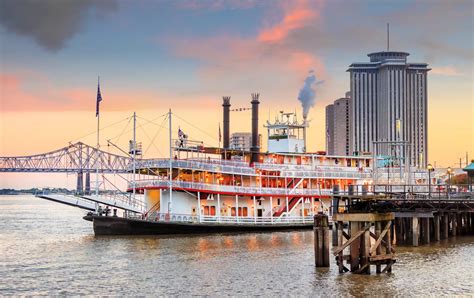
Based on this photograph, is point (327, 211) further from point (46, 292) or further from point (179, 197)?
point (46, 292)

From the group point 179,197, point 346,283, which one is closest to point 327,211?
point 179,197

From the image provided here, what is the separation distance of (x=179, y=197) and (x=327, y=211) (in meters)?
15.4

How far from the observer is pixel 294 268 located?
33625 mm

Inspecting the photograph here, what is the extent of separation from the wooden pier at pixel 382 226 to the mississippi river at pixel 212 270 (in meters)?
0.72

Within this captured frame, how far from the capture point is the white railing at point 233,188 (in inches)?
2096

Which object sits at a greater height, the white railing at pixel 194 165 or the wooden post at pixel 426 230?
the white railing at pixel 194 165

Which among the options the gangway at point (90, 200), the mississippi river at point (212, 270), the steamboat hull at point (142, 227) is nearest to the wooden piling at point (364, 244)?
the mississippi river at point (212, 270)

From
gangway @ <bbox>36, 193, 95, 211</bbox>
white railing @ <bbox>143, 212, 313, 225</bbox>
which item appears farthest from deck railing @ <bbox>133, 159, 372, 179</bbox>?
gangway @ <bbox>36, 193, 95, 211</bbox>

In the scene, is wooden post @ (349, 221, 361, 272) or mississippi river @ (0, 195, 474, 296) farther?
wooden post @ (349, 221, 361, 272)

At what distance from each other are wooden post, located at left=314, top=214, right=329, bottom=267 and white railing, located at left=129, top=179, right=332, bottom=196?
22.2 metres

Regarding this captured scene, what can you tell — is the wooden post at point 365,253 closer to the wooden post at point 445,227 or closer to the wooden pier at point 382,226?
the wooden pier at point 382,226

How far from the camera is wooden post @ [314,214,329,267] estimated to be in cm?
3072

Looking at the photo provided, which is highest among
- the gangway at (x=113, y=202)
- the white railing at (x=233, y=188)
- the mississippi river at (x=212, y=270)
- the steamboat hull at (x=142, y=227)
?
the white railing at (x=233, y=188)

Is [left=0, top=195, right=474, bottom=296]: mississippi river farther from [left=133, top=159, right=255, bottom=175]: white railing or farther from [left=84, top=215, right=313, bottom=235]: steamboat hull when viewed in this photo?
[left=133, top=159, right=255, bottom=175]: white railing
